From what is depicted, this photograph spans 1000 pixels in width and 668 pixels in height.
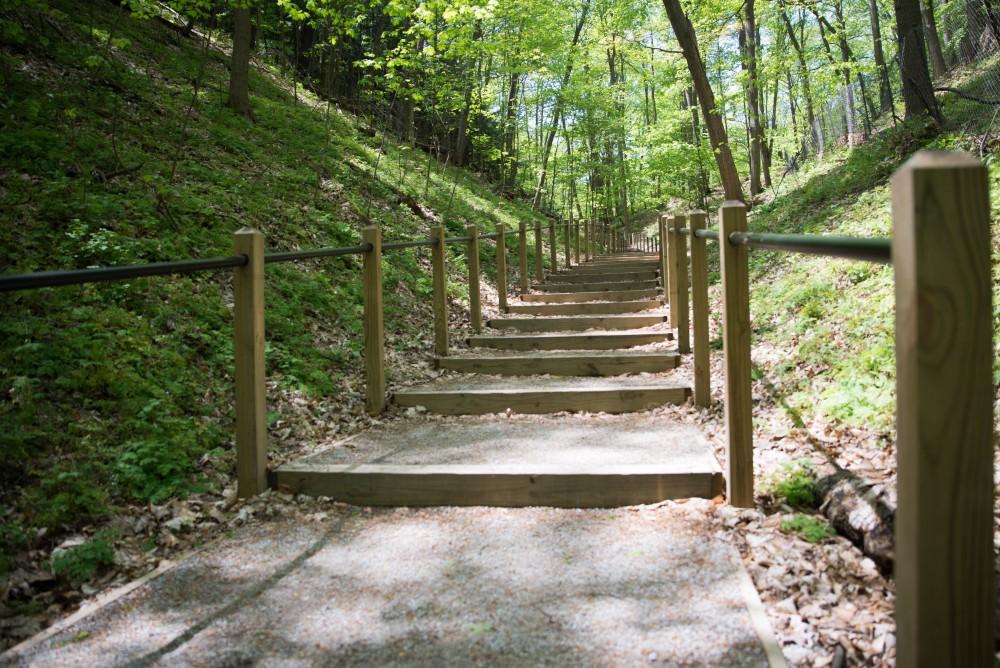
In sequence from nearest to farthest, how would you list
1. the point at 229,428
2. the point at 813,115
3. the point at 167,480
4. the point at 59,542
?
the point at 59,542 → the point at 167,480 → the point at 229,428 → the point at 813,115

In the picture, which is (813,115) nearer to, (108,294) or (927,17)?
(927,17)

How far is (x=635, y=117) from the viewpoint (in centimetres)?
2780

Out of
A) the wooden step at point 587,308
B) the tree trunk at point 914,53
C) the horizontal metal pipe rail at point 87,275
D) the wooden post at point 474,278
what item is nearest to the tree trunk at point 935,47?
the tree trunk at point 914,53

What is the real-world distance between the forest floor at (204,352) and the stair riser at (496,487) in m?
0.12

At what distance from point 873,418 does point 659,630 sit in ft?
6.19

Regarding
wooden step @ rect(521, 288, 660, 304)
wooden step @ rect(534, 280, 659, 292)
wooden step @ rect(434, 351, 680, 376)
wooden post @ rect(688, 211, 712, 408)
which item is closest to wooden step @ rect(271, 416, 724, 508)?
wooden post @ rect(688, 211, 712, 408)

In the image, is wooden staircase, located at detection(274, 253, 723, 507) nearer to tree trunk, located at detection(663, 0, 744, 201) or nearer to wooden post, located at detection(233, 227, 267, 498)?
wooden post, located at detection(233, 227, 267, 498)

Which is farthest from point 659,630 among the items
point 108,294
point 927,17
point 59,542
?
point 927,17

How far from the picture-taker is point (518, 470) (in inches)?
120

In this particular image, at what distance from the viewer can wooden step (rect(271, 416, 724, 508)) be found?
116 inches

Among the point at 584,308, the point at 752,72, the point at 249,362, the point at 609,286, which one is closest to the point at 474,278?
the point at 584,308

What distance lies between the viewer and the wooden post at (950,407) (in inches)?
42.8

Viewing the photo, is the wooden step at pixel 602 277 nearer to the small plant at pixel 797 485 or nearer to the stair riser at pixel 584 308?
the stair riser at pixel 584 308

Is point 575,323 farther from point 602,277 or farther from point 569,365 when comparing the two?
point 602,277
